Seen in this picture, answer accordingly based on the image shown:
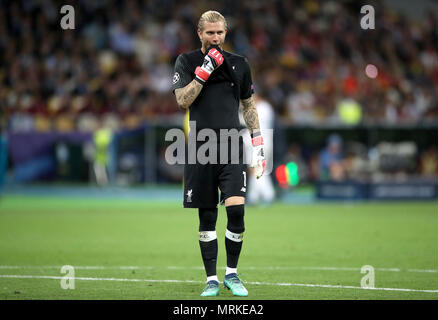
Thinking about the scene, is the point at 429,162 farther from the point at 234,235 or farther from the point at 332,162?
the point at 234,235

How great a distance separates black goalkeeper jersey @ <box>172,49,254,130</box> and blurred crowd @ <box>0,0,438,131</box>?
18.1m

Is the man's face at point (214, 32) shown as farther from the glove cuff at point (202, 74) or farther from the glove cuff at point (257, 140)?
the glove cuff at point (257, 140)

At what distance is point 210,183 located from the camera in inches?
311

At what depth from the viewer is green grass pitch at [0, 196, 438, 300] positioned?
320 inches

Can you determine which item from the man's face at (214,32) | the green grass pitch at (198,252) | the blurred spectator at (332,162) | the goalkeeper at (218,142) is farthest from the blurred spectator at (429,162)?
the man's face at (214,32)

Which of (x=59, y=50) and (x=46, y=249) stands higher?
(x=59, y=50)

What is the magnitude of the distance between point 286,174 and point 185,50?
9.47 m

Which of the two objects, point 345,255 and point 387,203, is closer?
point 345,255

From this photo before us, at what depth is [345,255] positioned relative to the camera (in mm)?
11109

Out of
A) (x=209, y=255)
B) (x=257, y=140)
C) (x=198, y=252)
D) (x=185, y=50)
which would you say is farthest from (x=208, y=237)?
(x=185, y=50)

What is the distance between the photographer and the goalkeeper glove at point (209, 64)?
757 centimetres
